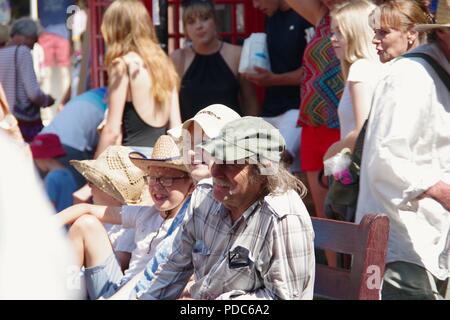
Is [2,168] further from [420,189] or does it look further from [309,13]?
[309,13]

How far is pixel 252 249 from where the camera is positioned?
371 centimetres

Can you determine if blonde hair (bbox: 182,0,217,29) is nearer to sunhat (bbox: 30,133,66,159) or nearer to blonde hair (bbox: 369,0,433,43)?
sunhat (bbox: 30,133,66,159)

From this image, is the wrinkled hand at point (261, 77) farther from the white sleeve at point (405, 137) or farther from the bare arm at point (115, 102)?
the white sleeve at point (405, 137)

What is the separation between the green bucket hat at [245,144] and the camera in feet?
12.0

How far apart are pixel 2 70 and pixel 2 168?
17.1ft

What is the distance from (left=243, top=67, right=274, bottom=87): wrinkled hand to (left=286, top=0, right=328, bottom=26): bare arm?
0.62 m

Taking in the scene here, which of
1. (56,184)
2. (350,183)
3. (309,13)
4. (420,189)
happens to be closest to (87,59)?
(56,184)

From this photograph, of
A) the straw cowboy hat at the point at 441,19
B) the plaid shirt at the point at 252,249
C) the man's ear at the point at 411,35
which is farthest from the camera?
the man's ear at the point at 411,35

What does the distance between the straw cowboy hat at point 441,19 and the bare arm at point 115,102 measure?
268cm

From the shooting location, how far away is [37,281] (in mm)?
3246

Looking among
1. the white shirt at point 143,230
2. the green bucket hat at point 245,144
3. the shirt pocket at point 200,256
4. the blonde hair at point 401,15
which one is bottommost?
the white shirt at point 143,230

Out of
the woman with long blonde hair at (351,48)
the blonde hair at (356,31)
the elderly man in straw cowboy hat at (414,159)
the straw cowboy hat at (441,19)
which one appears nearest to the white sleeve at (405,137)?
the elderly man in straw cowboy hat at (414,159)

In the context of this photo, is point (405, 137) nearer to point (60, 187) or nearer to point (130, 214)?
point (130, 214)
